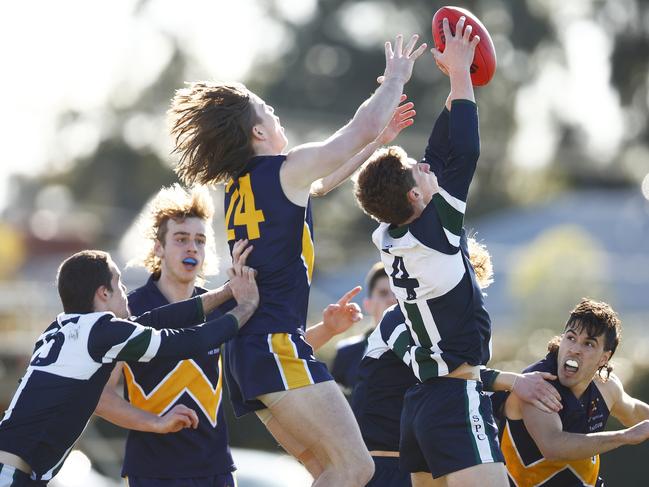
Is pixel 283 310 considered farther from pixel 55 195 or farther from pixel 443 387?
pixel 55 195

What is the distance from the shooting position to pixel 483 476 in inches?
203

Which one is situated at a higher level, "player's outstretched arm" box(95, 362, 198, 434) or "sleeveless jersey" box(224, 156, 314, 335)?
"sleeveless jersey" box(224, 156, 314, 335)

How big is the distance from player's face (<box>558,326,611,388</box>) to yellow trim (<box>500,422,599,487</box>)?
1.44 ft

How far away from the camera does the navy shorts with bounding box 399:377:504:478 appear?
17.1 feet

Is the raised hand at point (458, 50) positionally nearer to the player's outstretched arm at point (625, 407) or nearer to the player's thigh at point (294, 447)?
the player's thigh at point (294, 447)

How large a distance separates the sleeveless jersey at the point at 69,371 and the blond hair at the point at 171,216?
121 cm

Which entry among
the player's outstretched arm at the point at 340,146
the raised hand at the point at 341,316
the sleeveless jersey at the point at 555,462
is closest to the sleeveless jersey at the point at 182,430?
the raised hand at the point at 341,316

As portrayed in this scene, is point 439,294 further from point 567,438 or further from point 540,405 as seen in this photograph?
point 567,438

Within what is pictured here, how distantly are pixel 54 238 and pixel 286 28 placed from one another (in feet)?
41.4

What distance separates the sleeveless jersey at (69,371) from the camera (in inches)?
211

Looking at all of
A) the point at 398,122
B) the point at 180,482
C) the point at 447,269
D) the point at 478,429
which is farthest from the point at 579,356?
the point at 180,482

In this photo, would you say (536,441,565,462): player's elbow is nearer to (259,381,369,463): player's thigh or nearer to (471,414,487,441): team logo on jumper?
(471,414,487,441): team logo on jumper

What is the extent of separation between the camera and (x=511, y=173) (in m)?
44.2


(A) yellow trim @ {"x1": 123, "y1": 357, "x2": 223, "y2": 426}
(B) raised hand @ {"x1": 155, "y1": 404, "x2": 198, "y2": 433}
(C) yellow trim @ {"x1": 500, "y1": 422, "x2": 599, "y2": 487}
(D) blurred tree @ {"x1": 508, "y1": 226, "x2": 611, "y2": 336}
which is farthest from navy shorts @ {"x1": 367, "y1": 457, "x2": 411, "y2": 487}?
(D) blurred tree @ {"x1": 508, "y1": 226, "x2": 611, "y2": 336}
